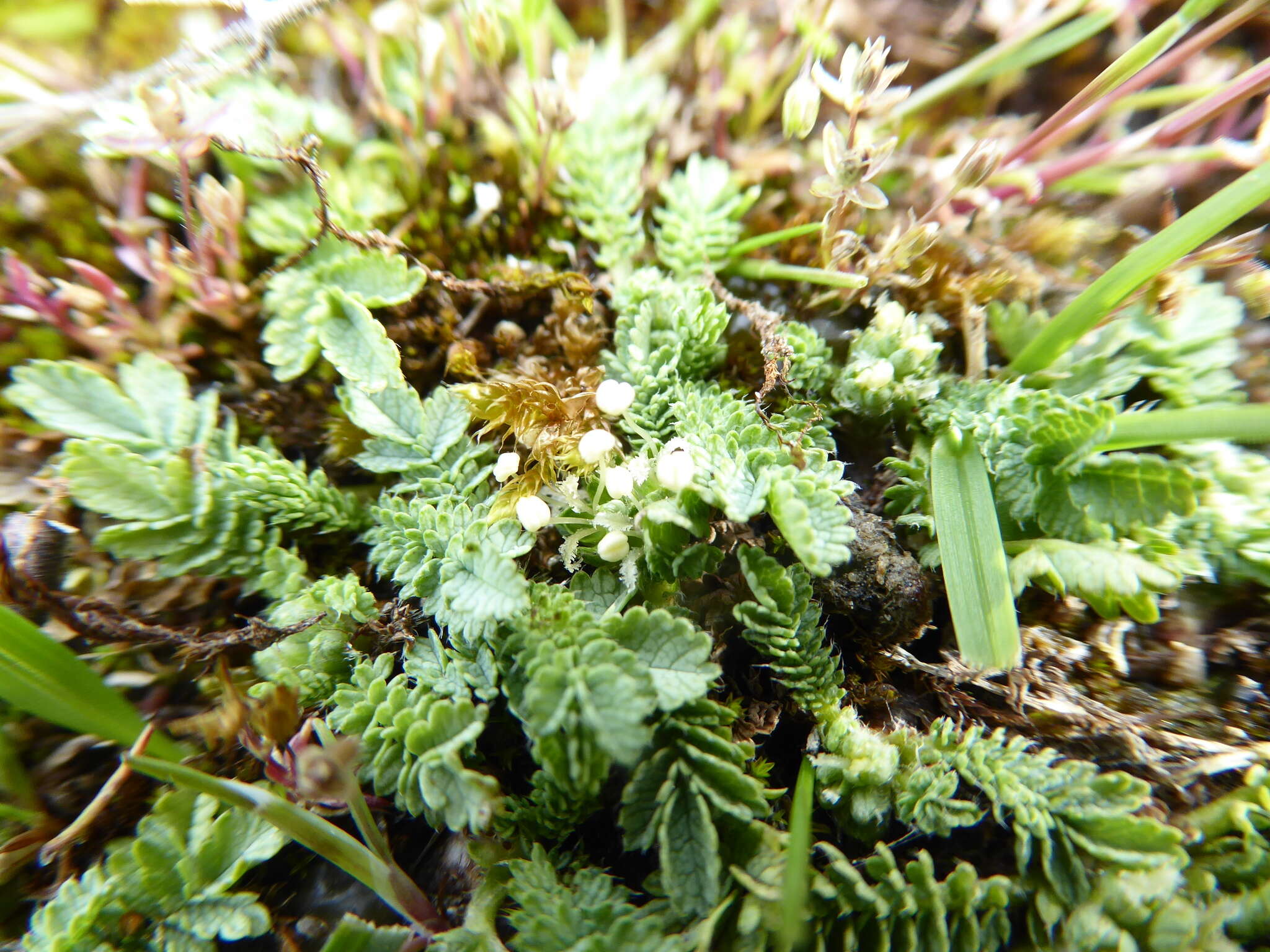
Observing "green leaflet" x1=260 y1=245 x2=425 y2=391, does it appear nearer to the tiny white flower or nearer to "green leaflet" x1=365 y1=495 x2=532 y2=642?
"green leaflet" x1=365 y1=495 x2=532 y2=642

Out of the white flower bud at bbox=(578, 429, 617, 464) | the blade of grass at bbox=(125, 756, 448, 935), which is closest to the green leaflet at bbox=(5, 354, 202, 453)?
the blade of grass at bbox=(125, 756, 448, 935)

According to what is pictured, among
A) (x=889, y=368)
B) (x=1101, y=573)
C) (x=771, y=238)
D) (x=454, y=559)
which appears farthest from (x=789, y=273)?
(x=454, y=559)

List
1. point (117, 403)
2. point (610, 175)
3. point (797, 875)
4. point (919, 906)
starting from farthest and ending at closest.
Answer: point (610, 175) → point (117, 403) → point (919, 906) → point (797, 875)

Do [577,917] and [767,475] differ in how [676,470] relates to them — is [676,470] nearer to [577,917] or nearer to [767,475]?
[767,475]

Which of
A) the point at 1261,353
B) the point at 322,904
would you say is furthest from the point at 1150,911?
the point at 322,904

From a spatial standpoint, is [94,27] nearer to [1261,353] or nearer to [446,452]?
[446,452]

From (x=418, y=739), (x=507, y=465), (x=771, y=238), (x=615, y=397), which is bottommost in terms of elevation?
(x=418, y=739)
